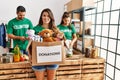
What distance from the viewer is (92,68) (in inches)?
113

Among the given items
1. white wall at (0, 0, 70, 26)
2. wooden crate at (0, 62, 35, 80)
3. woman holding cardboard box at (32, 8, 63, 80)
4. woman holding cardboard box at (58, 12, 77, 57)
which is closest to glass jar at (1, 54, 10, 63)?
wooden crate at (0, 62, 35, 80)

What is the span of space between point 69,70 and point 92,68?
15.7 inches

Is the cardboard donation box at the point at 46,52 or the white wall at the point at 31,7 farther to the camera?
the white wall at the point at 31,7

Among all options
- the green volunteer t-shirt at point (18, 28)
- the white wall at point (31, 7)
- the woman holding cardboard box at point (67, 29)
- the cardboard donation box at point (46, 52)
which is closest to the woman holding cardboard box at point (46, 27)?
the cardboard donation box at point (46, 52)

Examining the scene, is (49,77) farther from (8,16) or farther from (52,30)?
(8,16)

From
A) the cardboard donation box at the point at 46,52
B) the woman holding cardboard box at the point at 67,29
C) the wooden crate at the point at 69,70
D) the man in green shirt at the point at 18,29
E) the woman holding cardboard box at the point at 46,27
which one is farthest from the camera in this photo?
the woman holding cardboard box at the point at 67,29

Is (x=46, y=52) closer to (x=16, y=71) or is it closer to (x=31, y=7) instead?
(x=16, y=71)

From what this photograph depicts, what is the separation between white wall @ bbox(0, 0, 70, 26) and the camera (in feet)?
15.4

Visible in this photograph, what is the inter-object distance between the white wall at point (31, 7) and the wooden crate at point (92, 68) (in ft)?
8.14

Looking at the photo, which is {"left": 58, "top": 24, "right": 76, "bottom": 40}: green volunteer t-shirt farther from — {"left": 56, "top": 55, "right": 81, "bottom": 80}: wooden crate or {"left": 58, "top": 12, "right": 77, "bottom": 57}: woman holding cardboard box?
{"left": 56, "top": 55, "right": 81, "bottom": 80}: wooden crate

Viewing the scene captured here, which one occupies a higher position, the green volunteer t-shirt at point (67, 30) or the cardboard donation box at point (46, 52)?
the green volunteer t-shirt at point (67, 30)

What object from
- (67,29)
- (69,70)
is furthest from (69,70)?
(67,29)

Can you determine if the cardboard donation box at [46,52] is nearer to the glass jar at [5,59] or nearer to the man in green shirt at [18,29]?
the glass jar at [5,59]

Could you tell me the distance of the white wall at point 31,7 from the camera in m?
4.70
